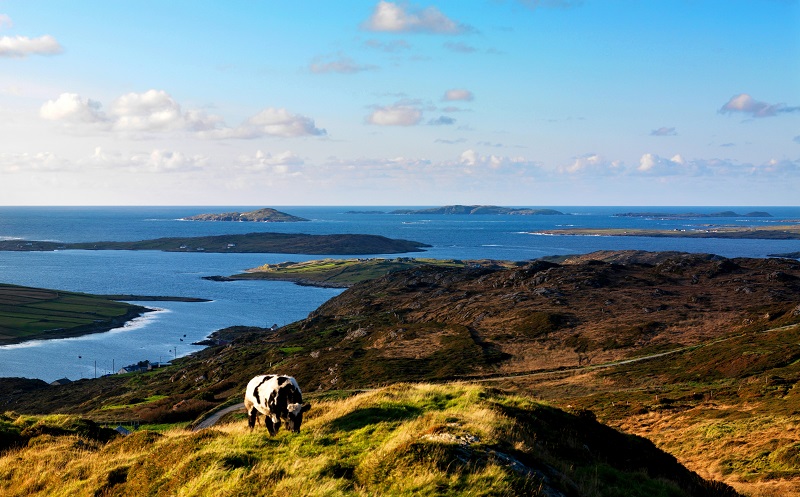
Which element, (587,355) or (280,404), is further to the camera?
(587,355)

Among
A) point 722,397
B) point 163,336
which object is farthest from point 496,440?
point 163,336

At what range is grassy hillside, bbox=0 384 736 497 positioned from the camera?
15.1m

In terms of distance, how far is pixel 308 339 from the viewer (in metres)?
130

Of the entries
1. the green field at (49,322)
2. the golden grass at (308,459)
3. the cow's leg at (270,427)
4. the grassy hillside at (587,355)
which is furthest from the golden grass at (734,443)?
the green field at (49,322)

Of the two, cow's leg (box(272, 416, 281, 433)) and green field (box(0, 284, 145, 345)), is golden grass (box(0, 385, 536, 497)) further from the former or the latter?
green field (box(0, 284, 145, 345))

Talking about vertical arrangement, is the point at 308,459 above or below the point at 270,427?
above

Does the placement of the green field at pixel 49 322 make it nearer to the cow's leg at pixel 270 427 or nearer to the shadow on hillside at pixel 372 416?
the cow's leg at pixel 270 427

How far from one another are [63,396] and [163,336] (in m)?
64.7

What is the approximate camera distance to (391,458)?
1578cm

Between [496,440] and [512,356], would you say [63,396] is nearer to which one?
[512,356]

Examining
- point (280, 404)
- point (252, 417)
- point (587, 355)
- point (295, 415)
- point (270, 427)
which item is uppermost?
point (280, 404)

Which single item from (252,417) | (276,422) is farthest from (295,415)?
(252,417)

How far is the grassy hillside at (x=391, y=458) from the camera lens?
15.1m

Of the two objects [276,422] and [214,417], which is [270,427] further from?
[214,417]
